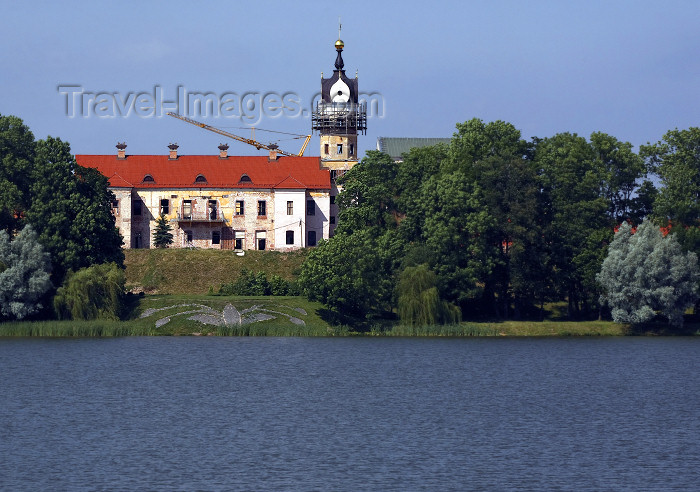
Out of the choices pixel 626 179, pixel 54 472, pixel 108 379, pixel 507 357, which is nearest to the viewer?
pixel 54 472

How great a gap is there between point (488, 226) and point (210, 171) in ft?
117

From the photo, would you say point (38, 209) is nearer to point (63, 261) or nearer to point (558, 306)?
point (63, 261)

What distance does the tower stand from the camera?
358 feet

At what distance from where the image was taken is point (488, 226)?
77375mm

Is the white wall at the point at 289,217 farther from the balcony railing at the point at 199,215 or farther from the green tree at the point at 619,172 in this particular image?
the green tree at the point at 619,172

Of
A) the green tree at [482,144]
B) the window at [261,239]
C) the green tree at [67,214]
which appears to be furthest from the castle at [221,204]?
the green tree at [67,214]

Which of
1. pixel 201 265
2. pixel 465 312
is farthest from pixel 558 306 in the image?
pixel 201 265

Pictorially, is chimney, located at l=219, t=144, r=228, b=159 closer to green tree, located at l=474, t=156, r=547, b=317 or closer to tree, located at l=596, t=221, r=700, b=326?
green tree, located at l=474, t=156, r=547, b=317

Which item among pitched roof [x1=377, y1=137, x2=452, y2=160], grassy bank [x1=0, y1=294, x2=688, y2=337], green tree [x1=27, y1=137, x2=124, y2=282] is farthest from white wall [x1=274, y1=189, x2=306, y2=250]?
pitched roof [x1=377, y1=137, x2=452, y2=160]

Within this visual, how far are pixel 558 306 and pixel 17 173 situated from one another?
4100 cm

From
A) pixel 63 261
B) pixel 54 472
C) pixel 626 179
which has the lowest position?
pixel 54 472

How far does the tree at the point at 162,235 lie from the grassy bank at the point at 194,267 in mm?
5677

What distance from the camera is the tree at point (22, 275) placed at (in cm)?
6988

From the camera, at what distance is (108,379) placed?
48.8m
